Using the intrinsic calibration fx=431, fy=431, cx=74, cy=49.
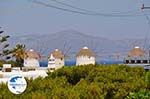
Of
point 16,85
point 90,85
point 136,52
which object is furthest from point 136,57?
point 16,85

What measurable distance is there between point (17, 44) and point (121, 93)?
150ft

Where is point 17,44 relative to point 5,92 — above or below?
above

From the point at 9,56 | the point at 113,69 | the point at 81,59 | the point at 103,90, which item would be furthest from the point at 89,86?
the point at 9,56

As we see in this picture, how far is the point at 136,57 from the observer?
135 feet

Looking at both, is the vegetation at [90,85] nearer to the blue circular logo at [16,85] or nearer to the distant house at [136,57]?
the blue circular logo at [16,85]

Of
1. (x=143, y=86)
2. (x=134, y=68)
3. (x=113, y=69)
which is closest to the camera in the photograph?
(x=143, y=86)

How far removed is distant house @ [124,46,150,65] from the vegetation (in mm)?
25253

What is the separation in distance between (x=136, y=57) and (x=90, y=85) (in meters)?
32.7

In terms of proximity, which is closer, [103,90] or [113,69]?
[103,90]

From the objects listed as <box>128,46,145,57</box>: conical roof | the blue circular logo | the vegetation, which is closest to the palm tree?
<box>128,46,145,57</box>: conical roof

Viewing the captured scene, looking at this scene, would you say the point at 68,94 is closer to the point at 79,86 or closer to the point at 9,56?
the point at 79,86

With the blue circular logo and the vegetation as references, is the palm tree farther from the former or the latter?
the blue circular logo

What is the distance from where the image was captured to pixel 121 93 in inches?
392

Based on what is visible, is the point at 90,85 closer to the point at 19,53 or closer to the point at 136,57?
the point at 136,57
